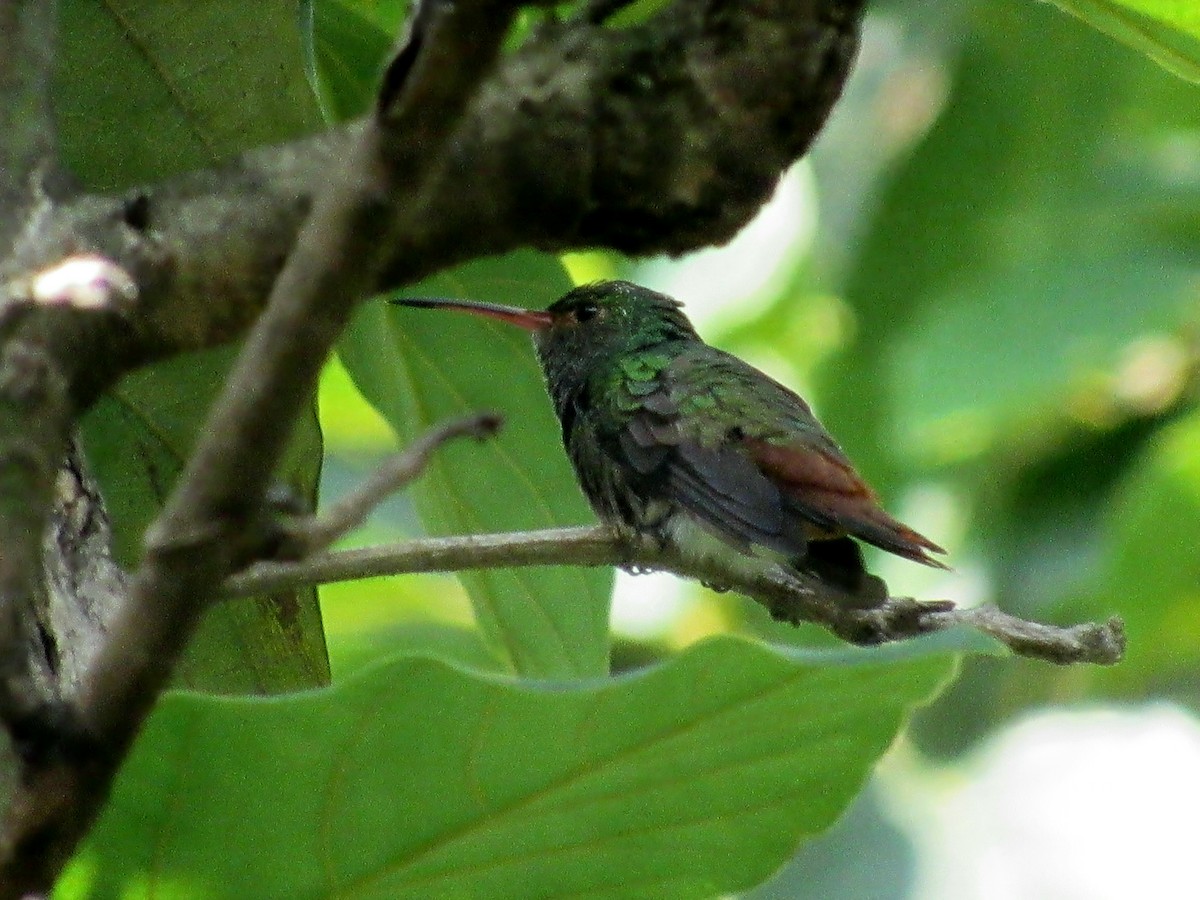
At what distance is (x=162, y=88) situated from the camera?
6.84 ft

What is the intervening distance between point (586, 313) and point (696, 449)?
0.78 metres

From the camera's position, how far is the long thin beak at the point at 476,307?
2615 millimetres

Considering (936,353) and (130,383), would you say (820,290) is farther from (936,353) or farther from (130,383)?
(130,383)

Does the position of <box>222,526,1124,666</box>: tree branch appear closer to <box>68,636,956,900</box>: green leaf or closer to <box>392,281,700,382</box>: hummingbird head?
<box>68,636,956,900</box>: green leaf

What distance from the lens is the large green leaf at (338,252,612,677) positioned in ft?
8.44

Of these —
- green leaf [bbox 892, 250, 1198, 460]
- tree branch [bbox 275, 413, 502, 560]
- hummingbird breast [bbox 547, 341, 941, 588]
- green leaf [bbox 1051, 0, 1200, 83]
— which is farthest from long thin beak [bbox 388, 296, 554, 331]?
green leaf [bbox 892, 250, 1198, 460]

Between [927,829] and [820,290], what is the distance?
8.52 ft

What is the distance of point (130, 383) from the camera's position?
2.15 m

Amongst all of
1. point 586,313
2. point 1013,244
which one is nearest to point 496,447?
point 586,313

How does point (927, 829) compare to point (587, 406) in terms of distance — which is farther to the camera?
point (927, 829)

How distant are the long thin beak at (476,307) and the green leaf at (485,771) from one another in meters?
1.09

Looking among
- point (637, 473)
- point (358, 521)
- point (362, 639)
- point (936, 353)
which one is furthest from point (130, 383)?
point (936, 353)

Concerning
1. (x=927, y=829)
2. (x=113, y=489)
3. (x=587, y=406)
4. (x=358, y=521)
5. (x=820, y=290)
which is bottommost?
(x=358, y=521)

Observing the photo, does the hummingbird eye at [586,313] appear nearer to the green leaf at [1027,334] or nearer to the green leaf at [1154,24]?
the green leaf at [1027,334]
